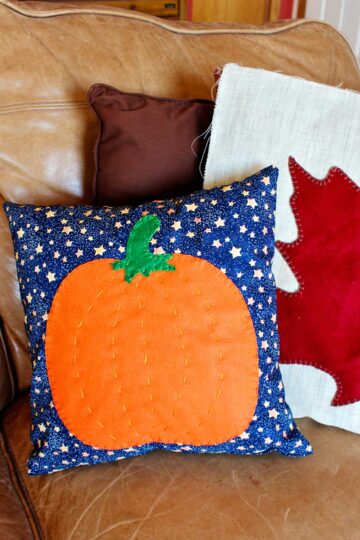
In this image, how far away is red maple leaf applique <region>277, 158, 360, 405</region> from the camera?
2.44 feet

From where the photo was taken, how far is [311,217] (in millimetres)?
756

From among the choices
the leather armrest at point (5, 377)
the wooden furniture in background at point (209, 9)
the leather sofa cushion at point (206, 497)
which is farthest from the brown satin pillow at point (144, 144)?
the wooden furniture in background at point (209, 9)

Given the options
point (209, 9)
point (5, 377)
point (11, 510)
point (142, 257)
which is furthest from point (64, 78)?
point (209, 9)

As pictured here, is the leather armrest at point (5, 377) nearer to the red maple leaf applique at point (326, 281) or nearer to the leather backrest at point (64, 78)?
the leather backrest at point (64, 78)

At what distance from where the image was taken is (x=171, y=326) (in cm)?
67

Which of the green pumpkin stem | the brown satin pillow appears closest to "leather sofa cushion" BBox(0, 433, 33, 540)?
the green pumpkin stem

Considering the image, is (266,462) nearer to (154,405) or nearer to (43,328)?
(154,405)

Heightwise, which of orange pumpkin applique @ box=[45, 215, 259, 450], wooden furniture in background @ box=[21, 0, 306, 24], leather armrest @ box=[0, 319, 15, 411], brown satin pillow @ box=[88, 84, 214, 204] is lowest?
leather armrest @ box=[0, 319, 15, 411]

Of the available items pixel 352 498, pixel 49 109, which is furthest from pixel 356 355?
pixel 49 109

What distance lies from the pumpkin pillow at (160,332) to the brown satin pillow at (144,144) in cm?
12

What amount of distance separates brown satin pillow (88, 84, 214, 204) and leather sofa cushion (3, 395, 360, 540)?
413 mm

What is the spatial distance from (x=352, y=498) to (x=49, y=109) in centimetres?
77

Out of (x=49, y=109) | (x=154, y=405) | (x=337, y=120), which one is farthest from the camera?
(x=49, y=109)

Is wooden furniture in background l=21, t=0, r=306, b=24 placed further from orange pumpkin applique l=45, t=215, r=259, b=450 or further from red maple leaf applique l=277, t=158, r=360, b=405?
orange pumpkin applique l=45, t=215, r=259, b=450
